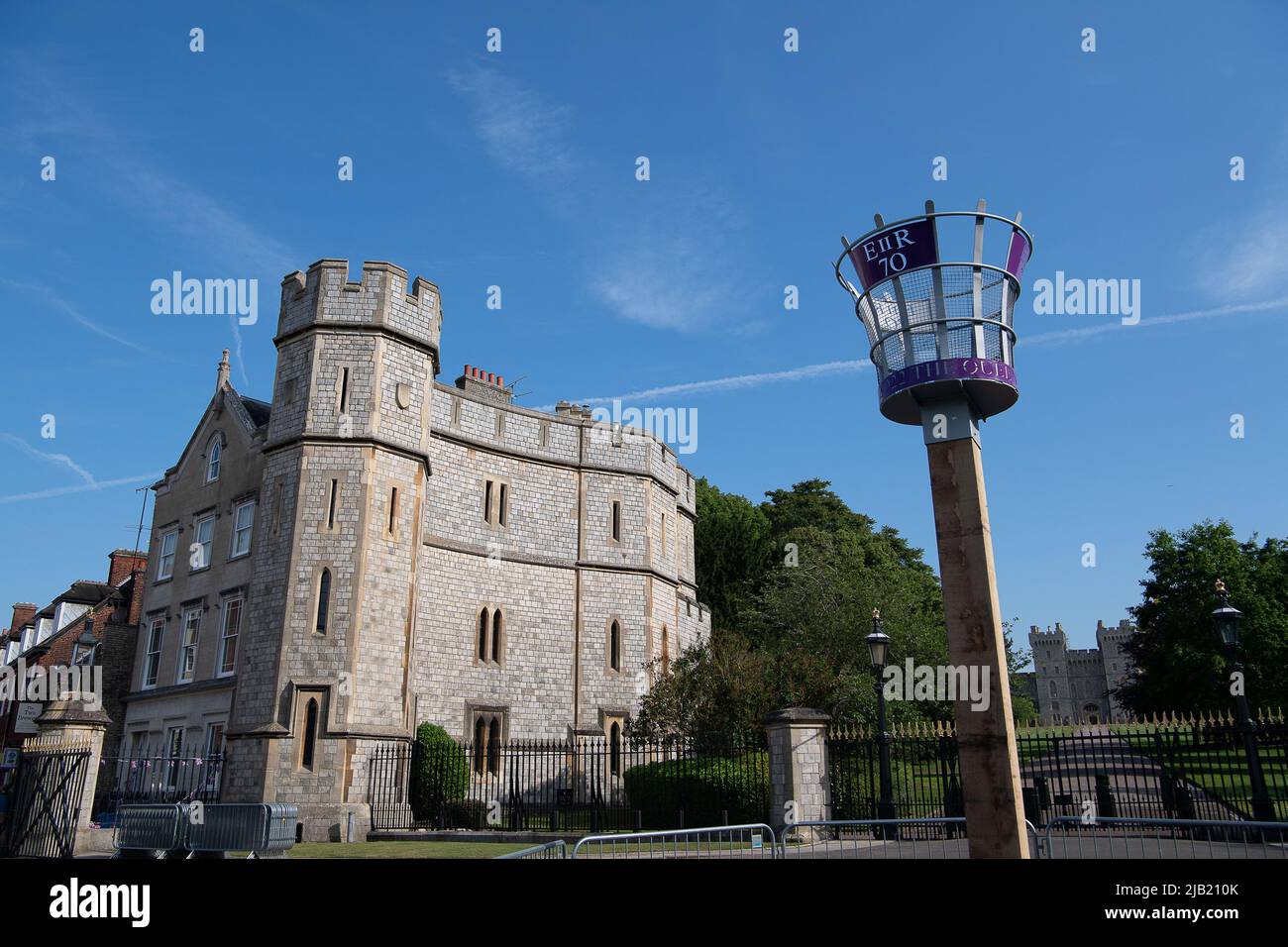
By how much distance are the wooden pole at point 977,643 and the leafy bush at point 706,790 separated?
1040cm

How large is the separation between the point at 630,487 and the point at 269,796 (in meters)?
14.6

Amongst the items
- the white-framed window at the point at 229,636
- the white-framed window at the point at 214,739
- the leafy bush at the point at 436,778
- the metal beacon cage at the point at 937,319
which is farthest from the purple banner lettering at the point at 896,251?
the white-framed window at the point at 214,739

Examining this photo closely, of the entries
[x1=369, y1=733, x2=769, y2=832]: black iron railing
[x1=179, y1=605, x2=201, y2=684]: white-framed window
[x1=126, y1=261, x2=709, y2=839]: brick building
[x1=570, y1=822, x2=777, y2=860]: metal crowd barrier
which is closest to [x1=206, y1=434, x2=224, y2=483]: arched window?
[x1=126, y1=261, x2=709, y2=839]: brick building

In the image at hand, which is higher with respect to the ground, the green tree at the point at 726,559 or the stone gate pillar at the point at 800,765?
the green tree at the point at 726,559

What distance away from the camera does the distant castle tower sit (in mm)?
117438

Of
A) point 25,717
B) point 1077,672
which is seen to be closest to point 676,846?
point 25,717

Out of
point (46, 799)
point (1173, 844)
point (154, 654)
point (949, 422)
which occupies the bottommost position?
point (1173, 844)

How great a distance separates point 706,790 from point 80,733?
38.0 feet

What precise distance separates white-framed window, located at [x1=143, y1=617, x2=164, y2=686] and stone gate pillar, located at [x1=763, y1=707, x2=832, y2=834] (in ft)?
67.0

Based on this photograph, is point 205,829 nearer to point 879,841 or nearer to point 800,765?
point 800,765

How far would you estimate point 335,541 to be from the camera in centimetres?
2181

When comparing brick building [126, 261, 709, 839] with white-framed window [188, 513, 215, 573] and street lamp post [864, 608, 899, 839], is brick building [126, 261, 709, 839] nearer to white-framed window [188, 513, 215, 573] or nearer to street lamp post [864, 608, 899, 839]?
white-framed window [188, 513, 215, 573]

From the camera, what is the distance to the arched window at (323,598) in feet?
69.3

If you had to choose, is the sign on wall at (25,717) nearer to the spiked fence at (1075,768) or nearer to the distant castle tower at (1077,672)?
the spiked fence at (1075,768)
